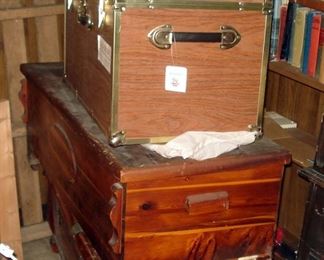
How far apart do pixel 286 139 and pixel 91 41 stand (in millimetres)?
795

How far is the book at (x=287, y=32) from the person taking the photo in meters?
1.96

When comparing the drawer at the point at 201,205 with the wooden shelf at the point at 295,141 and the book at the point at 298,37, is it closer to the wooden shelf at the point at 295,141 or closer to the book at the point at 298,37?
the wooden shelf at the point at 295,141

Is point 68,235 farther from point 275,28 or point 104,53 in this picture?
point 275,28

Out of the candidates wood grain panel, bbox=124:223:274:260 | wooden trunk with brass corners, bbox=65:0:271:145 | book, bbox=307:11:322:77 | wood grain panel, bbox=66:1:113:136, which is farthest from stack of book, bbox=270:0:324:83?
wood grain panel, bbox=66:1:113:136

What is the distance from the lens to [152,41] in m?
1.34

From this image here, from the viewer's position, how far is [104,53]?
141cm

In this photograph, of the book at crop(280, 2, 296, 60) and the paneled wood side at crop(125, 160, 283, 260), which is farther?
the book at crop(280, 2, 296, 60)

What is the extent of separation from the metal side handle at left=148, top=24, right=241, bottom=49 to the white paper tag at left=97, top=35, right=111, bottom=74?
11 centimetres

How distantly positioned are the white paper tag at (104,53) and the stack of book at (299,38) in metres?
0.75

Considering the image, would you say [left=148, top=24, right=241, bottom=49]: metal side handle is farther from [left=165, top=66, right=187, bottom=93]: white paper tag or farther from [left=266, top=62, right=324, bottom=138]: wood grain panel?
[left=266, top=62, right=324, bottom=138]: wood grain panel

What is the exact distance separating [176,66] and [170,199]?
0.32 m

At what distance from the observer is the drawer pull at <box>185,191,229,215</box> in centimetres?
139

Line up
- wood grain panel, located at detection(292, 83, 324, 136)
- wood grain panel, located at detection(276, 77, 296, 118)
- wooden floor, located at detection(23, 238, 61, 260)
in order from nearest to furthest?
wood grain panel, located at detection(292, 83, 324, 136), wood grain panel, located at detection(276, 77, 296, 118), wooden floor, located at detection(23, 238, 61, 260)

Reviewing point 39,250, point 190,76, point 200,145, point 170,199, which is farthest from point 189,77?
point 39,250
